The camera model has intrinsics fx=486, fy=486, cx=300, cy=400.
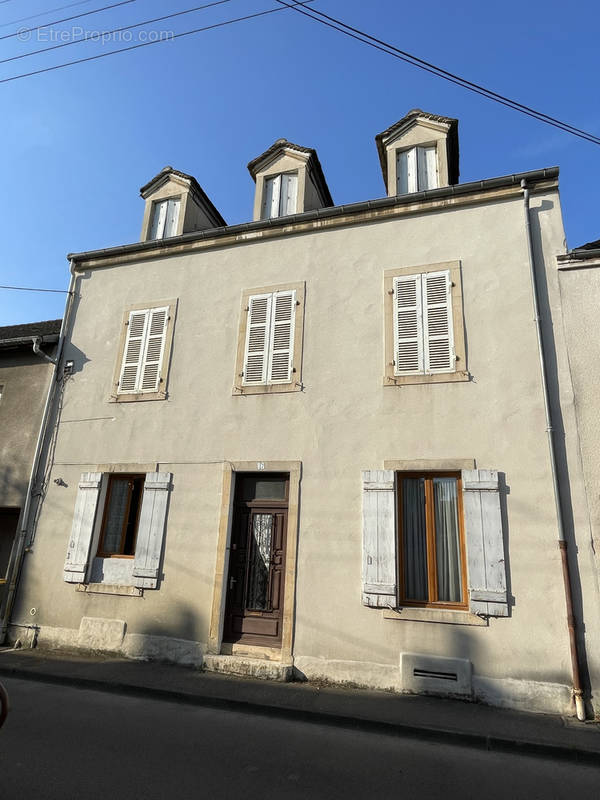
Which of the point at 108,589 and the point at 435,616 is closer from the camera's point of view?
the point at 435,616

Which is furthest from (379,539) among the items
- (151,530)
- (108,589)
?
(108,589)

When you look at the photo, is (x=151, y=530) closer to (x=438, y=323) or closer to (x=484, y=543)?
(x=484, y=543)

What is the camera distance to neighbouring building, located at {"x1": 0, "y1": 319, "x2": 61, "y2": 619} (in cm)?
811

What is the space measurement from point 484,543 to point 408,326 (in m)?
3.03

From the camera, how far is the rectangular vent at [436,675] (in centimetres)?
538

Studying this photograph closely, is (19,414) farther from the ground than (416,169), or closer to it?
closer to it

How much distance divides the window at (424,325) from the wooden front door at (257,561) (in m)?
2.35

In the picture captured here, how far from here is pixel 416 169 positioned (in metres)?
8.14

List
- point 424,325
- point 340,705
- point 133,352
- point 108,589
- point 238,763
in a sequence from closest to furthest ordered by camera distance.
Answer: point 238,763
point 340,705
point 424,325
point 108,589
point 133,352

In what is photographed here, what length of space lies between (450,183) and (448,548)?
592cm

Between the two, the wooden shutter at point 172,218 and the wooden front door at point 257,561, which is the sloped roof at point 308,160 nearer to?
the wooden shutter at point 172,218

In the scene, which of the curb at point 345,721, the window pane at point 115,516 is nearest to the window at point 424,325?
the curb at point 345,721

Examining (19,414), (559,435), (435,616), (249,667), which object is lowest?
(249,667)

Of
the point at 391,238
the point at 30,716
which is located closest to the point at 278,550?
the point at 30,716
